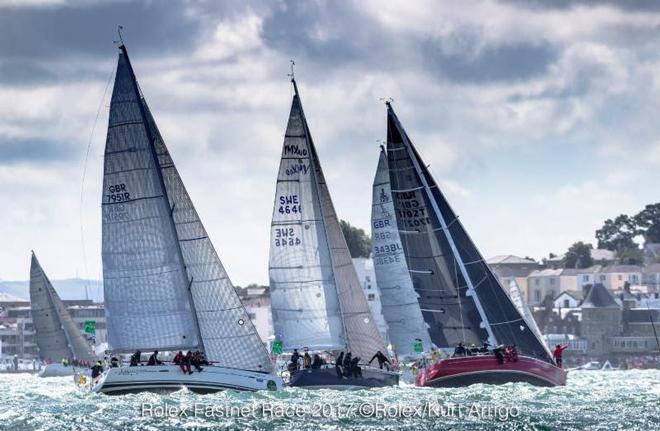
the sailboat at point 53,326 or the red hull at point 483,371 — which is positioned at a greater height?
the sailboat at point 53,326

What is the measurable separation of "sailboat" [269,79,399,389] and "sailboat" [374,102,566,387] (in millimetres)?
3414

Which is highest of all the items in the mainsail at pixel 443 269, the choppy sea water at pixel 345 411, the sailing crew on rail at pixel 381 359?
the mainsail at pixel 443 269

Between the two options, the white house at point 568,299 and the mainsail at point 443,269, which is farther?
the white house at point 568,299

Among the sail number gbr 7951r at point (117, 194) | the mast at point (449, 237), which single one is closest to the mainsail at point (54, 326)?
the mast at point (449, 237)

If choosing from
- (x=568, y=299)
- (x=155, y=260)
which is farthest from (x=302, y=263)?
(x=568, y=299)

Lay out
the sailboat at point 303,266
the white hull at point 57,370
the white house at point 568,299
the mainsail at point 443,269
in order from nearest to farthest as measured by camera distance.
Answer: the sailboat at point 303,266 → the mainsail at point 443,269 → the white hull at point 57,370 → the white house at point 568,299

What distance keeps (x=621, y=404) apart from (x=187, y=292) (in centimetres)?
1481

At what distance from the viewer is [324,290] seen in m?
59.5

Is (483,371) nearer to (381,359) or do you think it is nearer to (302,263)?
(381,359)

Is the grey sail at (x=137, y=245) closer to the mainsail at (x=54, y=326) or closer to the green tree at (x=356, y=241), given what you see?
the mainsail at (x=54, y=326)

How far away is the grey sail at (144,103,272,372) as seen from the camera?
179ft

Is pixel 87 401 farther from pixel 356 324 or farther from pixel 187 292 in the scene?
pixel 356 324

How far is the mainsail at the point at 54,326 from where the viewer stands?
107750mm

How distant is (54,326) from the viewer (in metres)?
110
